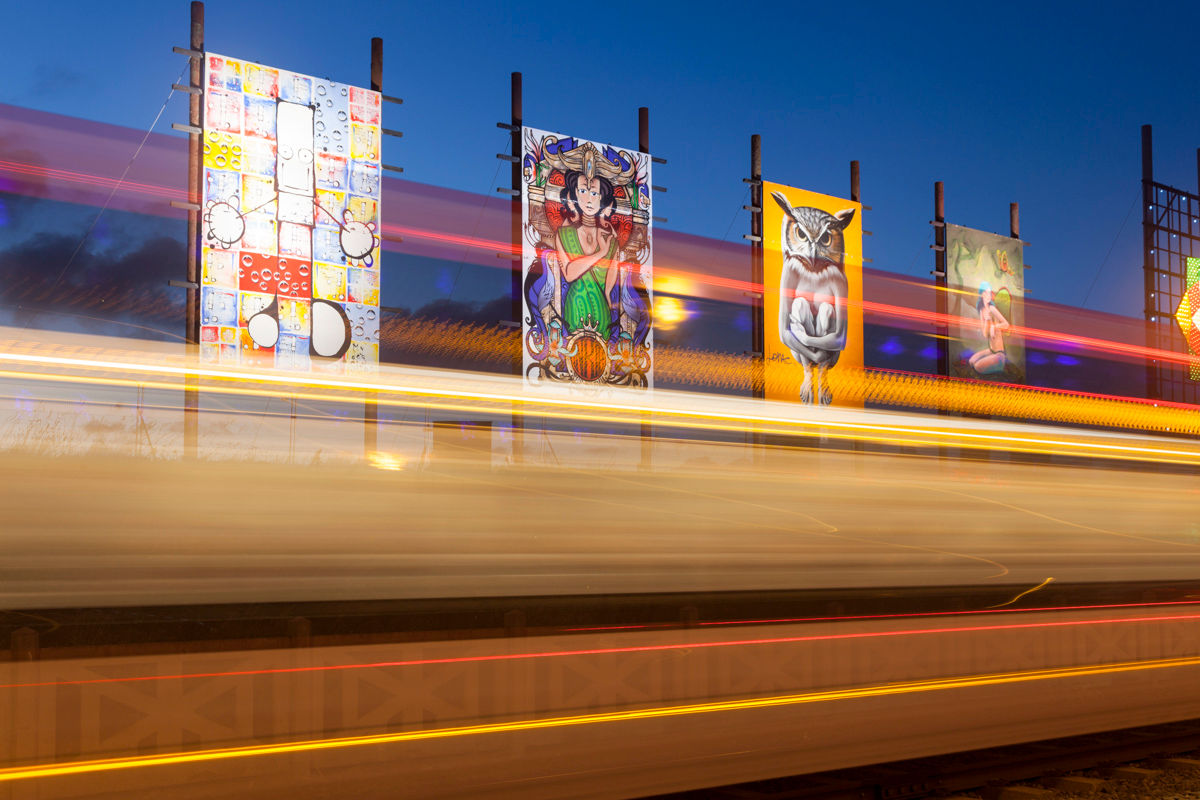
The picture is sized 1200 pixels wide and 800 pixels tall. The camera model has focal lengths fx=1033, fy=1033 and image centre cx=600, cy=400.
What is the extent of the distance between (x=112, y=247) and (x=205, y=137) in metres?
6.95

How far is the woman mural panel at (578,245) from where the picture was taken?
46.8 feet

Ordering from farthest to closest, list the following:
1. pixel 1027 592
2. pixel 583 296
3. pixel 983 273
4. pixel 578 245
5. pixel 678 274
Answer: pixel 983 273
pixel 578 245
pixel 583 296
pixel 678 274
pixel 1027 592

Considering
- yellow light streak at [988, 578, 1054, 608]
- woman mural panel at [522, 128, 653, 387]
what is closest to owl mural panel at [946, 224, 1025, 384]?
woman mural panel at [522, 128, 653, 387]

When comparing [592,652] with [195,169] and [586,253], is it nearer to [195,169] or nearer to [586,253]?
[195,169]

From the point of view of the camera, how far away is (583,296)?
14.9 m

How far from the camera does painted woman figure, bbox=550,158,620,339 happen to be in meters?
14.5

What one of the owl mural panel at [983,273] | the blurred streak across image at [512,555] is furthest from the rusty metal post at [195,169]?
the owl mural panel at [983,273]

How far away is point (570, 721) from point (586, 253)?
12041 mm

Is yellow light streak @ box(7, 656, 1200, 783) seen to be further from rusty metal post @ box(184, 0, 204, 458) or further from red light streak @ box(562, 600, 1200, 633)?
rusty metal post @ box(184, 0, 204, 458)

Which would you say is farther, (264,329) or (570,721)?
(264,329)

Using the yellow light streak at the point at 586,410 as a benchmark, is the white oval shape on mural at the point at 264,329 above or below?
above

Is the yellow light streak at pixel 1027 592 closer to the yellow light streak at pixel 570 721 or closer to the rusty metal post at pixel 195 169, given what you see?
the yellow light streak at pixel 570 721

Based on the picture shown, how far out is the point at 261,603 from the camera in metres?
3.30

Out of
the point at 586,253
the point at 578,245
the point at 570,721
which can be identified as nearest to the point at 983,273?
Answer: the point at 586,253
